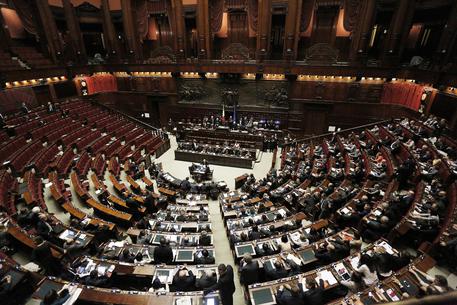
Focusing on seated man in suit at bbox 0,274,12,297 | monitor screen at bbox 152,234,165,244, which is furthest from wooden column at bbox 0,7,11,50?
monitor screen at bbox 152,234,165,244

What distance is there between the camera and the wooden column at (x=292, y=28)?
587 inches

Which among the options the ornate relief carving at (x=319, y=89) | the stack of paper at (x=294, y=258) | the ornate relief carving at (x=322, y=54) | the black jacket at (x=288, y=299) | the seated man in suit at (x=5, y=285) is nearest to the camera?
the black jacket at (x=288, y=299)

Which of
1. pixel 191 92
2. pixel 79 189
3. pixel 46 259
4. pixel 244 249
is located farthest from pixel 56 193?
pixel 191 92

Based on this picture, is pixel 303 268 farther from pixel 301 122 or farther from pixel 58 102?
pixel 58 102

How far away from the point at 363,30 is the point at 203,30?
1000cm

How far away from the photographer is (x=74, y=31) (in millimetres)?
17734

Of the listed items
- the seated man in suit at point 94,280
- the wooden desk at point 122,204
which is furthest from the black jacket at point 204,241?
the wooden desk at point 122,204

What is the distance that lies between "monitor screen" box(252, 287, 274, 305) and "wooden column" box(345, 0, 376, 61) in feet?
48.5

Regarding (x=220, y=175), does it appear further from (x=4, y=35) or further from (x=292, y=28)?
(x=4, y=35)

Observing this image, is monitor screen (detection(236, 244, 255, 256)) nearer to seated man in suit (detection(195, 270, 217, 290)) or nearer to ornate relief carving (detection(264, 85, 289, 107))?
seated man in suit (detection(195, 270, 217, 290))

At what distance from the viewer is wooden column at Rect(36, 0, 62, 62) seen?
16.0 m

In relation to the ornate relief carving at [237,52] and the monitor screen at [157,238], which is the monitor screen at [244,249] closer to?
the monitor screen at [157,238]

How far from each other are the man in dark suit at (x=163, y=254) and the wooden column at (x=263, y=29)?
13993 mm

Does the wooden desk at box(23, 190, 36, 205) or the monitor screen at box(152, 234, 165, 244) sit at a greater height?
the wooden desk at box(23, 190, 36, 205)
